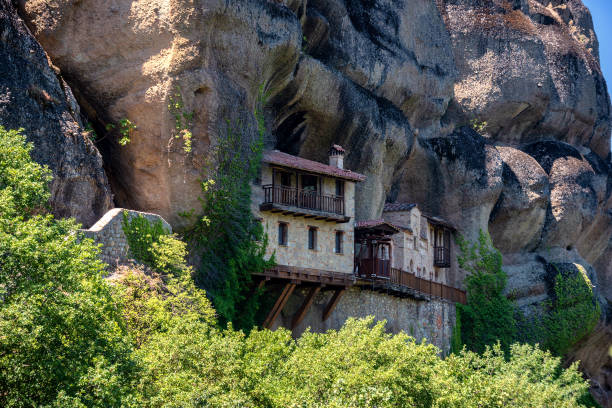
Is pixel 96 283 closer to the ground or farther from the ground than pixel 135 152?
closer to the ground

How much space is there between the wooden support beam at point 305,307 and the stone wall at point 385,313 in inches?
15.3

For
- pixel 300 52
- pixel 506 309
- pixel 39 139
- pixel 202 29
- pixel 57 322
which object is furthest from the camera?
pixel 506 309

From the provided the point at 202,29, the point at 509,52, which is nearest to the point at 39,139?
the point at 202,29

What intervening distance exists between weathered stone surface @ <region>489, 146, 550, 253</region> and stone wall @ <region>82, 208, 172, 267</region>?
34.4 metres

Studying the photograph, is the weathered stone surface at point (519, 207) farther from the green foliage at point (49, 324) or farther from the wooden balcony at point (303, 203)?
the green foliage at point (49, 324)

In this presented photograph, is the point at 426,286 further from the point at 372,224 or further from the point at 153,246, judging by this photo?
the point at 153,246

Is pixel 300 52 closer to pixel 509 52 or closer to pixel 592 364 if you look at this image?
pixel 509 52

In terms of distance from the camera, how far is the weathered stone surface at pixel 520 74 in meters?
61.7

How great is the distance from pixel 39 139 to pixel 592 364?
47.1 metres

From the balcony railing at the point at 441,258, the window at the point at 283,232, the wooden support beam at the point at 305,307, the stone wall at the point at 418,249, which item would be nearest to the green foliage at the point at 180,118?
the window at the point at 283,232

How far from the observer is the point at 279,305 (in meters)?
38.0

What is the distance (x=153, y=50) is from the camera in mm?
34438

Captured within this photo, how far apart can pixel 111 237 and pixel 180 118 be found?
7.41 meters

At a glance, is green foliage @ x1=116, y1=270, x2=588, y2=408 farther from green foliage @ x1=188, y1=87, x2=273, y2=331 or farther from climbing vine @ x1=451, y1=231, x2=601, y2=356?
climbing vine @ x1=451, y1=231, x2=601, y2=356
